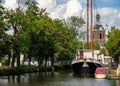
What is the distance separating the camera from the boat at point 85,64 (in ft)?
327

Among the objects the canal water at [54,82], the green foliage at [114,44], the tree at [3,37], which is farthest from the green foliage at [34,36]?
the green foliage at [114,44]

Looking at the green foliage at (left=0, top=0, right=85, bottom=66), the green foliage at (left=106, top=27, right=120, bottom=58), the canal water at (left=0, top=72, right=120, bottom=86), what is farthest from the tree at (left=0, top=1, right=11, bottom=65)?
the green foliage at (left=106, top=27, right=120, bottom=58)

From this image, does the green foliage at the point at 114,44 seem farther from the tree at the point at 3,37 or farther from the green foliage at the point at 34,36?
the tree at the point at 3,37

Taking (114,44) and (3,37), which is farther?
(114,44)

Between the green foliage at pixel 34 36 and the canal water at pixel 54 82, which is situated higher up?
the green foliage at pixel 34 36

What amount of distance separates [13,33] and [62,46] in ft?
132

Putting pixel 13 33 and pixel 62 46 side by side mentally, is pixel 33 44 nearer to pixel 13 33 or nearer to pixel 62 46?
pixel 13 33

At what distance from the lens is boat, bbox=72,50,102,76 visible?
99.6m

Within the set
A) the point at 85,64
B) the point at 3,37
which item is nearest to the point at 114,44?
the point at 85,64

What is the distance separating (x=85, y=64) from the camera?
10056 centimetres

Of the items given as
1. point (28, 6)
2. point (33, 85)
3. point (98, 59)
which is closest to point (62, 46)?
point (28, 6)

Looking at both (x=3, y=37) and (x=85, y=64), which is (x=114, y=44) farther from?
(x=3, y=37)

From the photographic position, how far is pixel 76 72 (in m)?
106

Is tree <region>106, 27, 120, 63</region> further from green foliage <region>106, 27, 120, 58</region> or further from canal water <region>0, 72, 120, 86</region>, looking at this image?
canal water <region>0, 72, 120, 86</region>
